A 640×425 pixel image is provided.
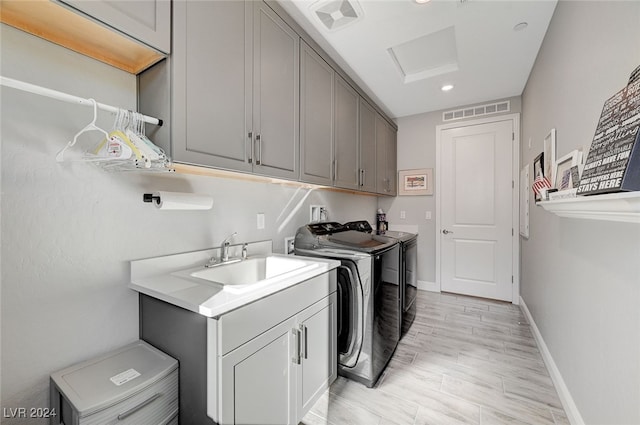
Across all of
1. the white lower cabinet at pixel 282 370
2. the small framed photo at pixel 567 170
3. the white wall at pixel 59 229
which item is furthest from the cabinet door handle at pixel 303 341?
the small framed photo at pixel 567 170

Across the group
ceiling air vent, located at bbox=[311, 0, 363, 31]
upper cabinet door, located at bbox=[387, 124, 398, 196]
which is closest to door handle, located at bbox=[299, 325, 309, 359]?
ceiling air vent, located at bbox=[311, 0, 363, 31]

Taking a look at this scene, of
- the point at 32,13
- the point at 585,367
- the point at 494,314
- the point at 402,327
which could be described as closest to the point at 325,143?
the point at 32,13

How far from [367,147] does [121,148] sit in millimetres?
2416

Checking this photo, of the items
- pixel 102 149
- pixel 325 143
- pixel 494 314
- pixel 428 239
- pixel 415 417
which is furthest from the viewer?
pixel 428 239

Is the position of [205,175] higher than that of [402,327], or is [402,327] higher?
[205,175]

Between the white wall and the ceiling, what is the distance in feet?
4.30

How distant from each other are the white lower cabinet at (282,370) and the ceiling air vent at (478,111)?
128 inches

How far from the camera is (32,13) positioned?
0.92m

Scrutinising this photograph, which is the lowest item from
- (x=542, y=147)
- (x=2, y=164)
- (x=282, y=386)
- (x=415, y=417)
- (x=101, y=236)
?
(x=415, y=417)

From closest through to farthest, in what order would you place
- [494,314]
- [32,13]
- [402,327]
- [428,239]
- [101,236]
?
1. [32,13]
2. [101,236]
3. [402,327]
4. [494,314]
5. [428,239]

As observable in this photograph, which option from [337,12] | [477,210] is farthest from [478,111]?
[337,12]

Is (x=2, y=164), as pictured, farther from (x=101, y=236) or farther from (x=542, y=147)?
(x=542, y=147)

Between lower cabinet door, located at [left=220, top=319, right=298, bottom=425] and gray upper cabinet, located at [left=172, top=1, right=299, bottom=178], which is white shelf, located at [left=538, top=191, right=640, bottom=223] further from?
gray upper cabinet, located at [left=172, top=1, right=299, bottom=178]

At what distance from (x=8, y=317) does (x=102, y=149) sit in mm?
695
